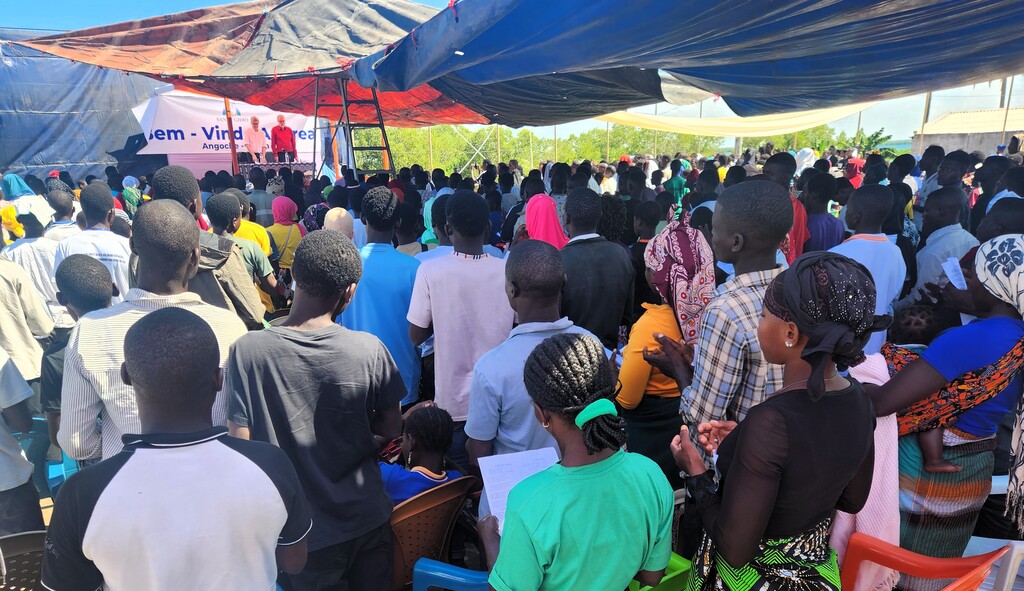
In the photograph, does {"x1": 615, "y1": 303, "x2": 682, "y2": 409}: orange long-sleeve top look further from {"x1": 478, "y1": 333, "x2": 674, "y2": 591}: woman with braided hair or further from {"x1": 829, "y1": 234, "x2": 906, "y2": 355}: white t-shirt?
{"x1": 829, "y1": 234, "x2": 906, "y2": 355}: white t-shirt

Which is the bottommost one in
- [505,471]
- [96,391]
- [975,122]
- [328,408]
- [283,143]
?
[505,471]

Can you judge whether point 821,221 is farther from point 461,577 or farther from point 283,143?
point 283,143

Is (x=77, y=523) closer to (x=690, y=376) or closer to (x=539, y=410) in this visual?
(x=539, y=410)

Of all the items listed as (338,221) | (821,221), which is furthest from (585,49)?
(821,221)

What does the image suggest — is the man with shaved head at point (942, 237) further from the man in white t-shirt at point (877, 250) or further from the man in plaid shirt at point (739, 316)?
the man in plaid shirt at point (739, 316)

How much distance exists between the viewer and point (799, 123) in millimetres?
11875

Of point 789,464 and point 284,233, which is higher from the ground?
point 284,233

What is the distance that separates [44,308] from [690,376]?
3.57m

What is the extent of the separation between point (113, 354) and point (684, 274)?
7.18ft

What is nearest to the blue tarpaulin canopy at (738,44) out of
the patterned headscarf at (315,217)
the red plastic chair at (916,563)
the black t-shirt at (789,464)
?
the patterned headscarf at (315,217)

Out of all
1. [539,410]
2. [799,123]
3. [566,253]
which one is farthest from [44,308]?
[799,123]

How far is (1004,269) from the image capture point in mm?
2027

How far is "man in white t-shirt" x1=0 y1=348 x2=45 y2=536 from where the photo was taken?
7.98 feet

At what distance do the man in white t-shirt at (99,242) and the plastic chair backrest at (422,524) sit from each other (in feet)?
8.81
